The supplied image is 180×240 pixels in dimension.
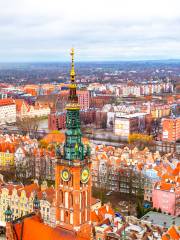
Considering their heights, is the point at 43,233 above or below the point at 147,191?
above

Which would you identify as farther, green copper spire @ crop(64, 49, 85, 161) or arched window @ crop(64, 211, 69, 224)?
arched window @ crop(64, 211, 69, 224)

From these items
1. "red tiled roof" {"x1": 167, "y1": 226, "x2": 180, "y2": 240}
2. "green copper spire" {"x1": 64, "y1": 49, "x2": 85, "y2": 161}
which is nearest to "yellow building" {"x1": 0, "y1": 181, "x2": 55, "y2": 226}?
"red tiled roof" {"x1": 167, "y1": 226, "x2": 180, "y2": 240}

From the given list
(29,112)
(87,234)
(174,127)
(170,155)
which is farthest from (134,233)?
(29,112)

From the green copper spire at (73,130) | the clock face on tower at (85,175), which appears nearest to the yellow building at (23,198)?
the clock face on tower at (85,175)

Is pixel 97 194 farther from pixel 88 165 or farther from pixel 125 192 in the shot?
pixel 88 165

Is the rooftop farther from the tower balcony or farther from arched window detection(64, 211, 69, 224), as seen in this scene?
the tower balcony

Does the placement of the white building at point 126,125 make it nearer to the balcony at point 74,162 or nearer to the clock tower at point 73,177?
the clock tower at point 73,177
